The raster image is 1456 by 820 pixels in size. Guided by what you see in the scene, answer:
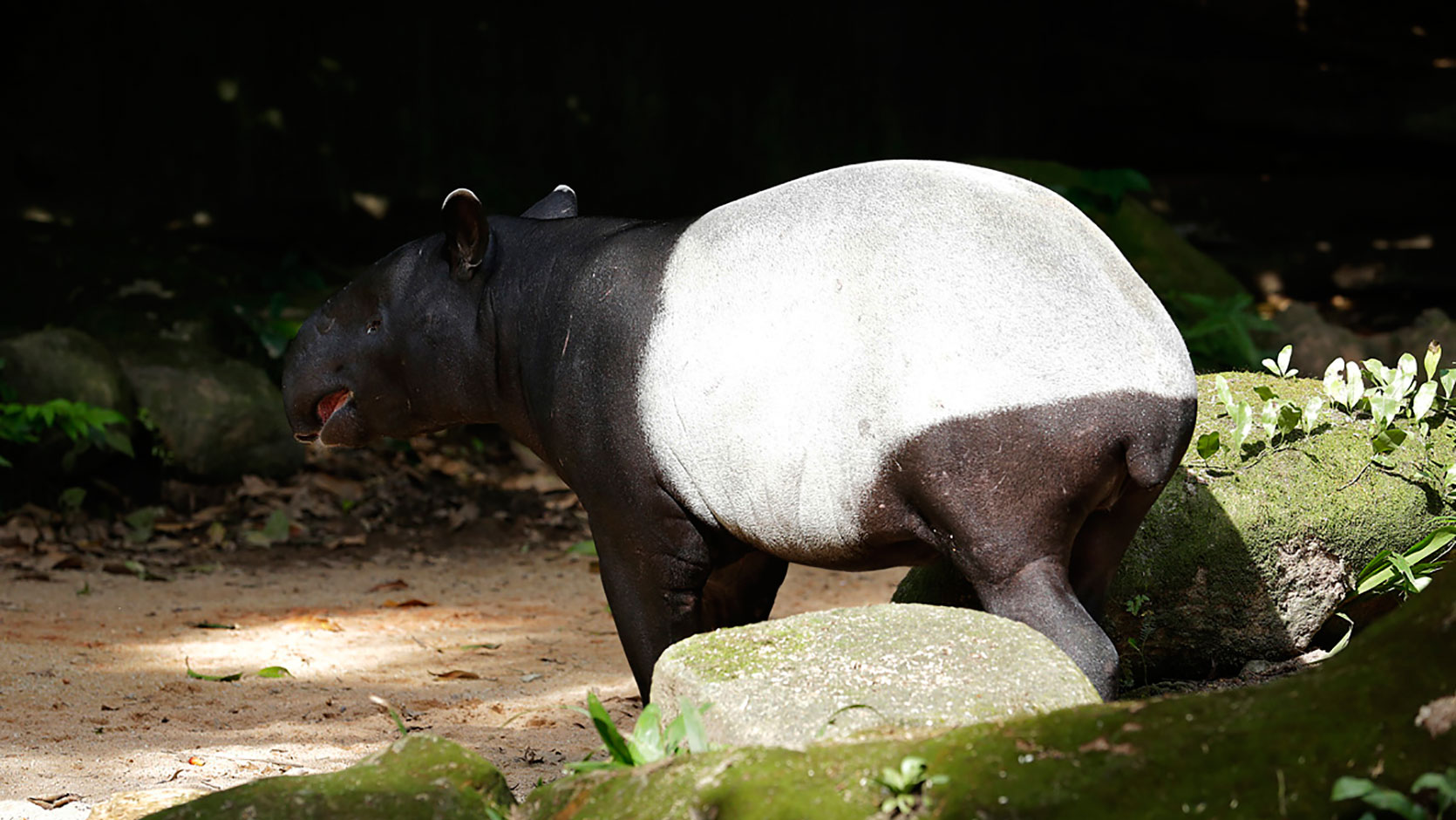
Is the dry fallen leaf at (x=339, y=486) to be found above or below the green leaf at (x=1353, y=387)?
below

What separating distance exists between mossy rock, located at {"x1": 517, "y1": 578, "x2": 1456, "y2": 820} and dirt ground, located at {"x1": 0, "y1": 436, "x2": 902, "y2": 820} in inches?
55.7

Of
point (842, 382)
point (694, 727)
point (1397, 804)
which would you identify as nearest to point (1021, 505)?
point (842, 382)

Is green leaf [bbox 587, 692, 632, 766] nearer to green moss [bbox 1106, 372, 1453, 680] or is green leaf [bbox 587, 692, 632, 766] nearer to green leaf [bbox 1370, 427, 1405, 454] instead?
green moss [bbox 1106, 372, 1453, 680]

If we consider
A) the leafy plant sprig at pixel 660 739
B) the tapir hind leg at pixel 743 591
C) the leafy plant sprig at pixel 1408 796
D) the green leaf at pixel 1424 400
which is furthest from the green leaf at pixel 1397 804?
the green leaf at pixel 1424 400

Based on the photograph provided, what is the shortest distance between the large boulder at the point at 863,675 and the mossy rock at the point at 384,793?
41 centimetres

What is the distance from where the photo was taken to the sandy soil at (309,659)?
386 centimetres

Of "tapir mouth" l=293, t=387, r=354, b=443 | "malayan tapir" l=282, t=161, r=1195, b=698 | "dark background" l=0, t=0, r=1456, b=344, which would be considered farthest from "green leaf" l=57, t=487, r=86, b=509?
"malayan tapir" l=282, t=161, r=1195, b=698

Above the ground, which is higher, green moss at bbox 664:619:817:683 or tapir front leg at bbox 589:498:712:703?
green moss at bbox 664:619:817:683

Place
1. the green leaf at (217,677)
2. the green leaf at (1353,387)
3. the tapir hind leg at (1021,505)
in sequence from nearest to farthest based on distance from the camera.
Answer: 1. the tapir hind leg at (1021,505)
2. the green leaf at (1353,387)
3. the green leaf at (217,677)

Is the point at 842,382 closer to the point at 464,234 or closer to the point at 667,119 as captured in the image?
the point at 464,234

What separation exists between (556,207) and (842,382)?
1689 millimetres

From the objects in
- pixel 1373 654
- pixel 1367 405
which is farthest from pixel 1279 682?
pixel 1367 405

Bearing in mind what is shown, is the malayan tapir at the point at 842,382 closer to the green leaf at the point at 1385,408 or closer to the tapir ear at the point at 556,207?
the tapir ear at the point at 556,207

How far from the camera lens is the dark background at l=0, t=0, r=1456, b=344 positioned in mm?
9328
